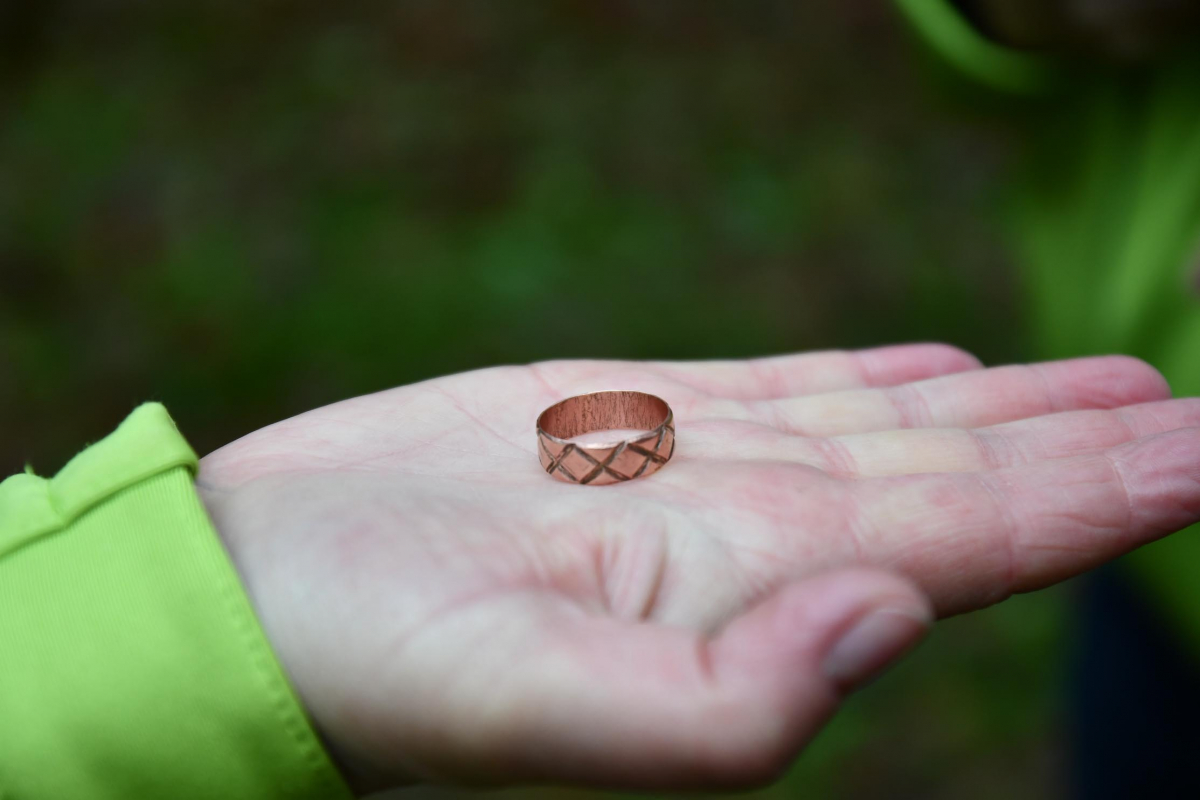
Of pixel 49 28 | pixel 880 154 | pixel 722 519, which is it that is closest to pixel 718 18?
pixel 880 154

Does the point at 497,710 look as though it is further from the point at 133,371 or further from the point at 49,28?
the point at 49,28

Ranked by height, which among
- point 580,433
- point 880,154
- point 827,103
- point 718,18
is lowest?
point 580,433

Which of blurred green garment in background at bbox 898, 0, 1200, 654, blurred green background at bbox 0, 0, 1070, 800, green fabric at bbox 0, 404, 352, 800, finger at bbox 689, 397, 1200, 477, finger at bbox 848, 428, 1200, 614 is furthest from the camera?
blurred green background at bbox 0, 0, 1070, 800

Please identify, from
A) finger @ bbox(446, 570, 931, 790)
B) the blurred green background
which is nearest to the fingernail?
finger @ bbox(446, 570, 931, 790)

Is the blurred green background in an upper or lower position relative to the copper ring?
upper

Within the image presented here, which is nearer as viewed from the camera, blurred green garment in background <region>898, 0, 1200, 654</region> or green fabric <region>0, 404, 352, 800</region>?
green fabric <region>0, 404, 352, 800</region>

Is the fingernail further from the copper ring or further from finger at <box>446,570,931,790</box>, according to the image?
the copper ring

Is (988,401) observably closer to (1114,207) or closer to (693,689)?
(1114,207)
